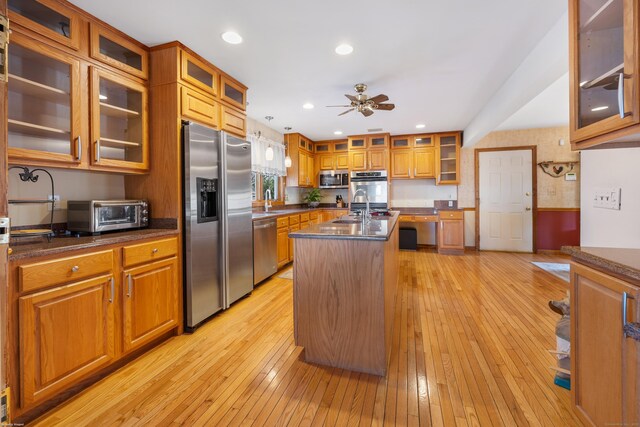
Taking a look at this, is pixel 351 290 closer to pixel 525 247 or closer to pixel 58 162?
pixel 58 162

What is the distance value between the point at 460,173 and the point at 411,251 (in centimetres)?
191

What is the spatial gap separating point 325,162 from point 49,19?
17.3 feet

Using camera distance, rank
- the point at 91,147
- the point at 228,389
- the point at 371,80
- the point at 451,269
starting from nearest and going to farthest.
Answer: the point at 228,389 → the point at 91,147 → the point at 371,80 → the point at 451,269

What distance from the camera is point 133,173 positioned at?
2.43 meters

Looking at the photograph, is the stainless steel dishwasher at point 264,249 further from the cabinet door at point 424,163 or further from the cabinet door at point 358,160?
the cabinet door at point 424,163

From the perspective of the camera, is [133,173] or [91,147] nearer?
[91,147]

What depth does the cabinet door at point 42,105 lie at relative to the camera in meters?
1.74

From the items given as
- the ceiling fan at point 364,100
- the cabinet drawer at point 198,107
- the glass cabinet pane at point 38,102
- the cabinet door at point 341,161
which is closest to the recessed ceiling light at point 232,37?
the cabinet drawer at point 198,107

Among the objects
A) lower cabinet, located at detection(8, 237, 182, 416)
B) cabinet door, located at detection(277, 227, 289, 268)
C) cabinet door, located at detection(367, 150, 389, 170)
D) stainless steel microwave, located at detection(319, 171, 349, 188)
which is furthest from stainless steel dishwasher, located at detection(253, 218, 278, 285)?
cabinet door, located at detection(367, 150, 389, 170)

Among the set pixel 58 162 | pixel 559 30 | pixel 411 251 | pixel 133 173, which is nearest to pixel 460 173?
pixel 411 251

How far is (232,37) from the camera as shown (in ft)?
7.84

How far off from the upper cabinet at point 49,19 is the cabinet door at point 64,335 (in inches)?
61.0

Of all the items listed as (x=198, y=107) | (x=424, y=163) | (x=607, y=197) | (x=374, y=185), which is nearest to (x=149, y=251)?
(x=198, y=107)

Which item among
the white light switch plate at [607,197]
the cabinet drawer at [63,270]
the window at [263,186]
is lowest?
the cabinet drawer at [63,270]
